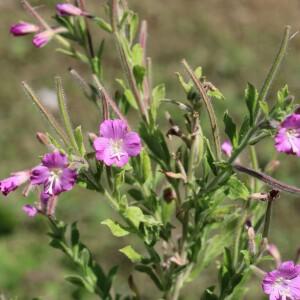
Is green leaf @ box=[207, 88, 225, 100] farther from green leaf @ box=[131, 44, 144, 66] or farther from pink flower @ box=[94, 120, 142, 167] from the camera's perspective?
green leaf @ box=[131, 44, 144, 66]

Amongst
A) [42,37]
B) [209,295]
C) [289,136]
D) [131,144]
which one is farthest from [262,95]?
[42,37]

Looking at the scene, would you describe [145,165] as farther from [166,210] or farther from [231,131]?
[231,131]

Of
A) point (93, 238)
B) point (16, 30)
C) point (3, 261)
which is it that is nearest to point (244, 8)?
point (93, 238)

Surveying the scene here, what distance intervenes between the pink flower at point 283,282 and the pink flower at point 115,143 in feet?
1.30

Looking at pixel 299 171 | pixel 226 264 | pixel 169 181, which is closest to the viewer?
pixel 226 264

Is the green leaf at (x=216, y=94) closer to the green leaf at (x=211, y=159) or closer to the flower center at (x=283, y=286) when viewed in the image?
the green leaf at (x=211, y=159)

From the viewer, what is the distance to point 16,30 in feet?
6.10

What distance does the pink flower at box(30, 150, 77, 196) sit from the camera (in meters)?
1.36

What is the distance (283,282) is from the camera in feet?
4.79

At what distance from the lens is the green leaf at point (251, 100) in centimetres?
142

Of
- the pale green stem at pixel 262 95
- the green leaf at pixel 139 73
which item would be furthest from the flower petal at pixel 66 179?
the green leaf at pixel 139 73

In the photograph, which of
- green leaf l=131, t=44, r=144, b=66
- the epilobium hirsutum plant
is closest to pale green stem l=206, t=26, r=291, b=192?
the epilobium hirsutum plant

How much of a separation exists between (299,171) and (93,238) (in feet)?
6.05

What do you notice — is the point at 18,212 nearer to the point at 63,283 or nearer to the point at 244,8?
the point at 63,283
